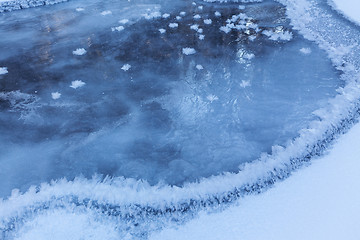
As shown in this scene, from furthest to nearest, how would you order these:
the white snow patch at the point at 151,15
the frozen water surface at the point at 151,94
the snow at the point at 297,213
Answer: the white snow patch at the point at 151,15, the frozen water surface at the point at 151,94, the snow at the point at 297,213

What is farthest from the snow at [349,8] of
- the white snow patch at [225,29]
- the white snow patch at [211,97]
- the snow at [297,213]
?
the snow at [297,213]

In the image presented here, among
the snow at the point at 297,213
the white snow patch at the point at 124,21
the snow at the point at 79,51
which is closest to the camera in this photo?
the snow at the point at 297,213

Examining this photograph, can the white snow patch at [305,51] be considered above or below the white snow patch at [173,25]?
below

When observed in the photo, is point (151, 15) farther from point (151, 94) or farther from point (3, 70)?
point (3, 70)

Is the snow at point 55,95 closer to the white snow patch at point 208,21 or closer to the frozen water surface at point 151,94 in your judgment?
the frozen water surface at point 151,94

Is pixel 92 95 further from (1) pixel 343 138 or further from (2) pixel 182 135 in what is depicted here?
(1) pixel 343 138

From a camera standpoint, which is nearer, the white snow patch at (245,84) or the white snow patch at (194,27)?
the white snow patch at (245,84)

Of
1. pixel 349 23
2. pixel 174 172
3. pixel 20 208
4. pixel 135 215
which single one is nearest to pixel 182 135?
pixel 174 172
